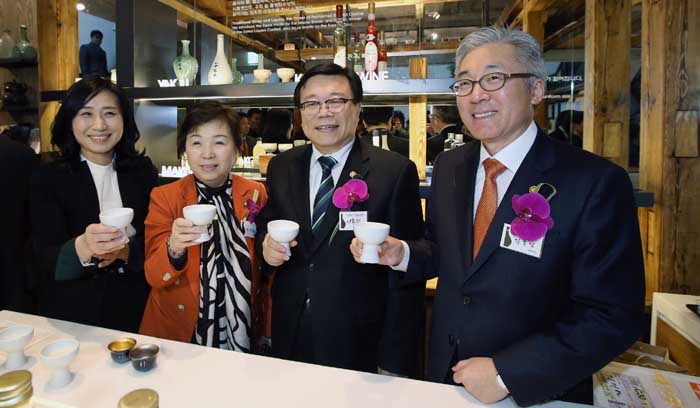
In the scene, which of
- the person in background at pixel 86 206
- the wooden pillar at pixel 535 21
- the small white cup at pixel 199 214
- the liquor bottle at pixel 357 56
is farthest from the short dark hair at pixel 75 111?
the wooden pillar at pixel 535 21

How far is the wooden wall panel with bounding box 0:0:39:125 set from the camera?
4.01 meters

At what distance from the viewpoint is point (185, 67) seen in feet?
12.7

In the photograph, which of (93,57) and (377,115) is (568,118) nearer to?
(377,115)

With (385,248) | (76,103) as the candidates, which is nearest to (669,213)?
(385,248)

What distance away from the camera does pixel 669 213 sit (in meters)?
2.83

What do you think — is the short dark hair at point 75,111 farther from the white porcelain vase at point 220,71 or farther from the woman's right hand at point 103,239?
the white porcelain vase at point 220,71

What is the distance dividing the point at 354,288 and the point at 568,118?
10.2ft

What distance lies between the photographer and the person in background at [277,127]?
4.12 metres

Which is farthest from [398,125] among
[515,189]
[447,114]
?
[515,189]

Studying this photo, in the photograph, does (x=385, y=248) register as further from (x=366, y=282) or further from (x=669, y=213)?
(x=669, y=213)

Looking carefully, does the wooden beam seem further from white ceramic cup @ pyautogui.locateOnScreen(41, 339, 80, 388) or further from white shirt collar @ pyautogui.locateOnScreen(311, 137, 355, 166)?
white ceramic cup @ pyautogui.locateOnScreen(41, 339, 80, 388)

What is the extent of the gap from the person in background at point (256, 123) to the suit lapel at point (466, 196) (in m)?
2.92

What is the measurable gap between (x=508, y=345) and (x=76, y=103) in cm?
199

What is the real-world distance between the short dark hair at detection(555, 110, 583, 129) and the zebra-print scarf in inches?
126
